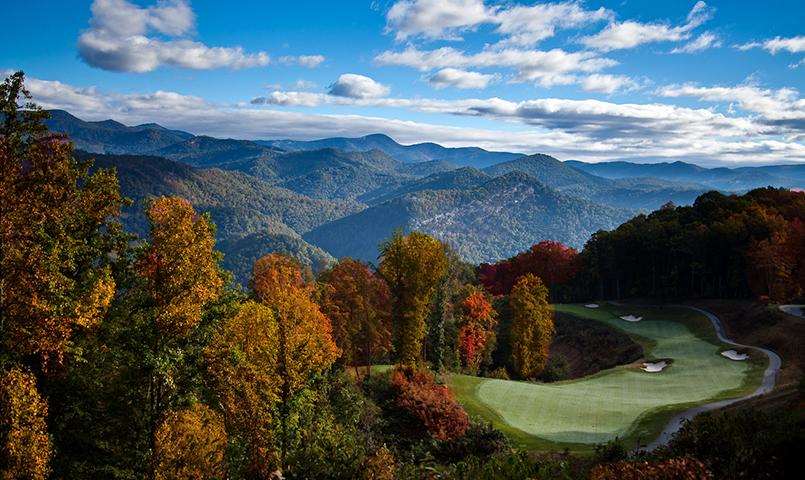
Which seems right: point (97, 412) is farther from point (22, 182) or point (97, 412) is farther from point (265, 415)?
point (22, 182)

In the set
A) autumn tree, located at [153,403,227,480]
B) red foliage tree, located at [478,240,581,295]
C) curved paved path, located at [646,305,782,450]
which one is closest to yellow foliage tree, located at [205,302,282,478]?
autumn tree, located at [153,403,227,480]

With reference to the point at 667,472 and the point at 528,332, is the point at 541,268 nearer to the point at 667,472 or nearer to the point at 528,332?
the point at 528,332

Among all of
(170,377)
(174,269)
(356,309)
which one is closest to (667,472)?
(170,377)

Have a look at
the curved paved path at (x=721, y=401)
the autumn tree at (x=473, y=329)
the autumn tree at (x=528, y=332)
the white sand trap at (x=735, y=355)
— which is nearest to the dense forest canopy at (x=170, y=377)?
the curved paved path at (x=721, y=401)

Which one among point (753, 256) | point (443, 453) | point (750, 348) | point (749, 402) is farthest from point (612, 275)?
point (443, 453)

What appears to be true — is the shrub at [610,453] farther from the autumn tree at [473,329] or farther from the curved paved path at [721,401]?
the autumn tree at [473,329]

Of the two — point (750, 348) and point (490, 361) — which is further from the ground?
point (750, 348)

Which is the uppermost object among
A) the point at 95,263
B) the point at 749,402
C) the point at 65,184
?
the point at 65,184
